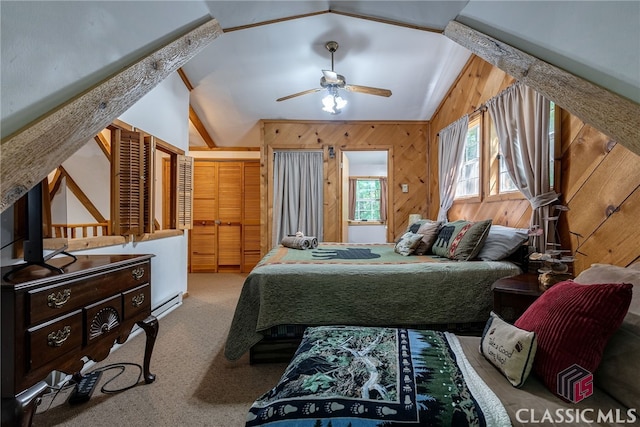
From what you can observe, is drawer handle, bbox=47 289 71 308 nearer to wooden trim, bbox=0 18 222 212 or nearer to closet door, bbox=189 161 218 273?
wooden trim, bbox=0 18 222 212

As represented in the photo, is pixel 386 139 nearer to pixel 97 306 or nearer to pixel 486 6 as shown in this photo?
pixel 486 6

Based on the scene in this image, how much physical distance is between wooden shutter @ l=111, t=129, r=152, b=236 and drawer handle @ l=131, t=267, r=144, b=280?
106 centimetres

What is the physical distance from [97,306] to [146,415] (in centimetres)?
70

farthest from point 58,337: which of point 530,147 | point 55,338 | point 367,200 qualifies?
point 367,200

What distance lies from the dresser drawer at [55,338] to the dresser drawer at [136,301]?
319 millimetres

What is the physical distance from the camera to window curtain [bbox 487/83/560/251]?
2258 millimetres

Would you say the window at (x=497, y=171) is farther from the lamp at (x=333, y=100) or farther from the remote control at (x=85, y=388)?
the remote control at (x=85, y=388)

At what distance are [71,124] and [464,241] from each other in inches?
99.5

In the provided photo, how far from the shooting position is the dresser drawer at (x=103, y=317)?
1390 millimetres

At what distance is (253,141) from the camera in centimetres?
534

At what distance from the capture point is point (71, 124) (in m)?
0.94

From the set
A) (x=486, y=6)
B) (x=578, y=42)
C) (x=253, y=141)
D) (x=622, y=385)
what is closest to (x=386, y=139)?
(x=253, y=141)

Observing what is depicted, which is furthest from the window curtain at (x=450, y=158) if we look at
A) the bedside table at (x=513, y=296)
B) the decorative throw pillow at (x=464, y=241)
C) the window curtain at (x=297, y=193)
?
the bedside table at (x=513, y=296)

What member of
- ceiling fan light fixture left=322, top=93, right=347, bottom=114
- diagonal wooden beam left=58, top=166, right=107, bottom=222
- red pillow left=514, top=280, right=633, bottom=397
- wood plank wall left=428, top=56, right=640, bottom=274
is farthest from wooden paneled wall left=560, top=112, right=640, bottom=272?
diagonal wooden beam left=58, top=166, right=107, bottom=222
